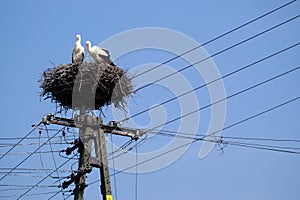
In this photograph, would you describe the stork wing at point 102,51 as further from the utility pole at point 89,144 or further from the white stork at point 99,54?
the utility pole at point 89,144

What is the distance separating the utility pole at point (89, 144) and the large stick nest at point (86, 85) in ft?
1.28

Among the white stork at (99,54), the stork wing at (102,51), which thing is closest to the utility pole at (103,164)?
the white stork at (99,54)

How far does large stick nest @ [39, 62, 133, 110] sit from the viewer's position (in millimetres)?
9445

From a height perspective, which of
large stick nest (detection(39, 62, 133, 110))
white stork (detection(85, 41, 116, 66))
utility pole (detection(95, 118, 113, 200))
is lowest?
utility pole (detection(95, 118, 113, 200))

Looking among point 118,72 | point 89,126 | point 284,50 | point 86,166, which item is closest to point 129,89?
point 118,72

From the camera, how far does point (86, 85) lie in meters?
9.43

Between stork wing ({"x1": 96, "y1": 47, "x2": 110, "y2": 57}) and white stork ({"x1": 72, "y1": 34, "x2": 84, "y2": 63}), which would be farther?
white stork ({"x1": 72, "y1": 34, "x2": 84, "y2": 63})

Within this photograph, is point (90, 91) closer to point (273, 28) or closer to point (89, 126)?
point (89, 126)

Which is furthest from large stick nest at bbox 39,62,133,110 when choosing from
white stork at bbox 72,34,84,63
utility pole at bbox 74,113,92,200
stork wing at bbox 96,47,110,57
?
white stork at bbox 72,34,84,63

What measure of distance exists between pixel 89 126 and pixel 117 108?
794mm

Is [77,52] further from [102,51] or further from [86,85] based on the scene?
[86,85]

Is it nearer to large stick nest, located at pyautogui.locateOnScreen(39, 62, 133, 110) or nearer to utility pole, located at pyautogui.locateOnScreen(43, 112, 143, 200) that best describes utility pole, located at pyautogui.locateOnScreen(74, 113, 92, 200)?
utility pole, located at pyautogui.locateOnScreen(43, 112, 143, 200)

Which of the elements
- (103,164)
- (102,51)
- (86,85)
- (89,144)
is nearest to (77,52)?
(102,51)

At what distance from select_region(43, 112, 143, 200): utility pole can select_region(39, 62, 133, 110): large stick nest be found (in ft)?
1.28
